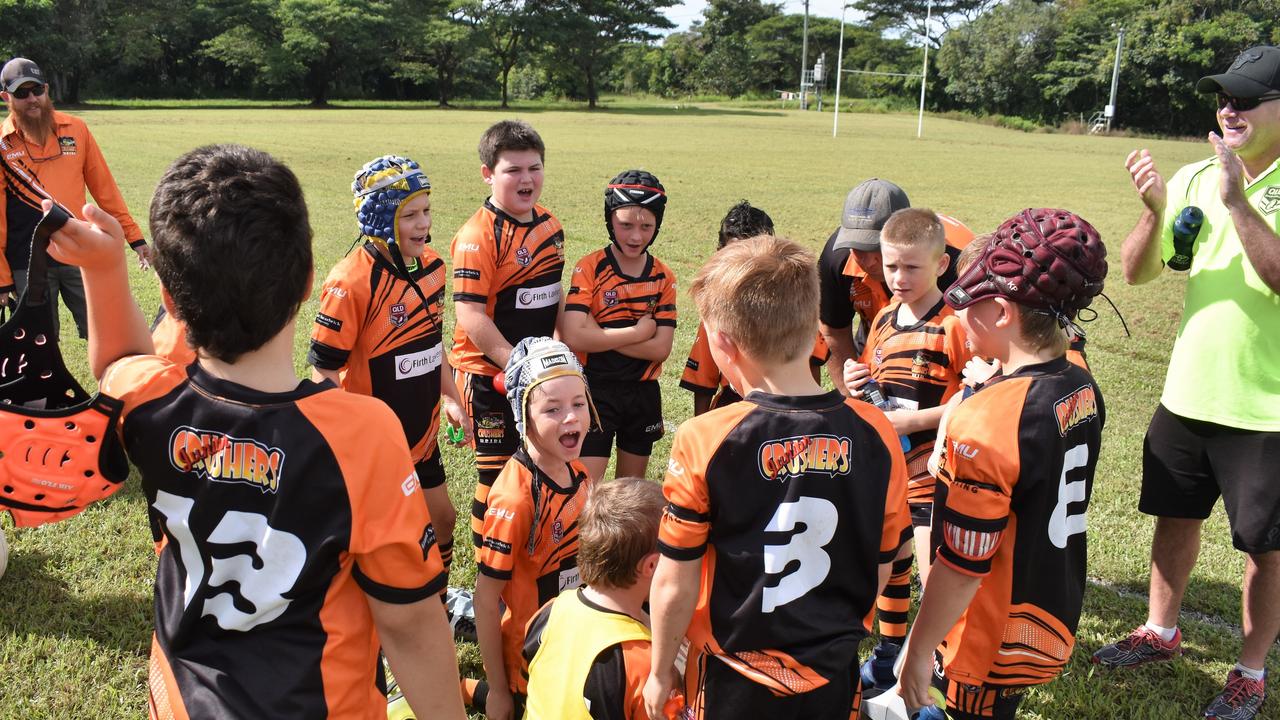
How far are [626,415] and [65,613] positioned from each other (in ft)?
9.77

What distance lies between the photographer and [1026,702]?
12.6 feet

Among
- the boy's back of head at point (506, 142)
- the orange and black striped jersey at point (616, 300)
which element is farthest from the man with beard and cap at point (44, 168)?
the orange and black striped jersey at point (616, 300)

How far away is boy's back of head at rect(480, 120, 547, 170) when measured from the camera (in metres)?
4.64

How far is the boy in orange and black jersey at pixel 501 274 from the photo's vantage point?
14.8ft

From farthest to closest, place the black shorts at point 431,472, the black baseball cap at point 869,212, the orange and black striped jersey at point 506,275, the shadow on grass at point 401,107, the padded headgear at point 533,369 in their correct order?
the shadow on grass at point 401,107
the orange and black striped jersey at point 506,275
the black baseball cap at point 869,212
the black shorts at point 431,472
the padded headgear at point 533,369

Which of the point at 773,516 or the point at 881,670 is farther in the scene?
the point at 881,670

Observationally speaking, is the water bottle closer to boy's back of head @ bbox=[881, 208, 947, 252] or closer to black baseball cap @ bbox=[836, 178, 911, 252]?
boy's back of head @ bbox=[881, 208, 947, 252]

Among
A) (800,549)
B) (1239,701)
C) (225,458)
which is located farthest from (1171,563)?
(225,458)

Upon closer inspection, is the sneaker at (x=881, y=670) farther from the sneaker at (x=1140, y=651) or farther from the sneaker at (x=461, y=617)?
the sneaker at (x=461, y=617)

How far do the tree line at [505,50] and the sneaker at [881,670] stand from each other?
6369 centimetres

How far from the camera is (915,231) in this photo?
3.74 m

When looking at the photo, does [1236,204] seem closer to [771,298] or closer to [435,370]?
[771,298]

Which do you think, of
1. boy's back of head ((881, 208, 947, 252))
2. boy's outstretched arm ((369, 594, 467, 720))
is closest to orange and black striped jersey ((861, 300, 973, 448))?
boy's back of head ((881, 208, 947, 252))

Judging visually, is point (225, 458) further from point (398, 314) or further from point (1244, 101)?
point (1244, 101)
